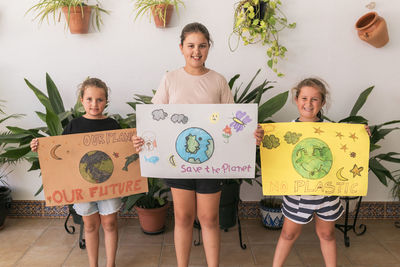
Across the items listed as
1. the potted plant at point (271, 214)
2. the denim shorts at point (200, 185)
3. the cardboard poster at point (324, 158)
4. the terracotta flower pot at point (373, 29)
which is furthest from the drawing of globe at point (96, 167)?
the terracotta flower pot at point (373, 29)

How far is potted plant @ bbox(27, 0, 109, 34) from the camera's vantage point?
2094mm

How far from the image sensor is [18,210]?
97.0 inches

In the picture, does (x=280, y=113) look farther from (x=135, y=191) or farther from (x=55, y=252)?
(x=55, y=252)

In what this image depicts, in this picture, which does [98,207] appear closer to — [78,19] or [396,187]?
[78,19]

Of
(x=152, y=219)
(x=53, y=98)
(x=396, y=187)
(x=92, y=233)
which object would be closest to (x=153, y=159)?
(x=92, y=233)

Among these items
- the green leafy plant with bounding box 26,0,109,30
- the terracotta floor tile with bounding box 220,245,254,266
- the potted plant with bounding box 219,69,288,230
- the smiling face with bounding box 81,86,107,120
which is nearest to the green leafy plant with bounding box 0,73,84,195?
the smiling face with bounding box 81,86,107,120

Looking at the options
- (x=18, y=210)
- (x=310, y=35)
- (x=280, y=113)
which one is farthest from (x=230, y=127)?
(x=18, y=210)

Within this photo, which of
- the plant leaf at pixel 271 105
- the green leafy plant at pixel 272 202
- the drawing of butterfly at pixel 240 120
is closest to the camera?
the drawing of butterfly at pixel 240 120

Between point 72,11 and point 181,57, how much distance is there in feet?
2.63

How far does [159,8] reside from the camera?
6.86 feet

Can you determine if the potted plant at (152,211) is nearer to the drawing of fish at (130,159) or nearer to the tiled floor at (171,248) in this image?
the tiled floor at (171,248)

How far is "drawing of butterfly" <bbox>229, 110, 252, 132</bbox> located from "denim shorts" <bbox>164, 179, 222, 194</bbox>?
28 cm

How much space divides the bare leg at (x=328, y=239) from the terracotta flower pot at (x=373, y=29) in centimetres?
137

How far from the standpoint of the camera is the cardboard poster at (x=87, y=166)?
1.47m
